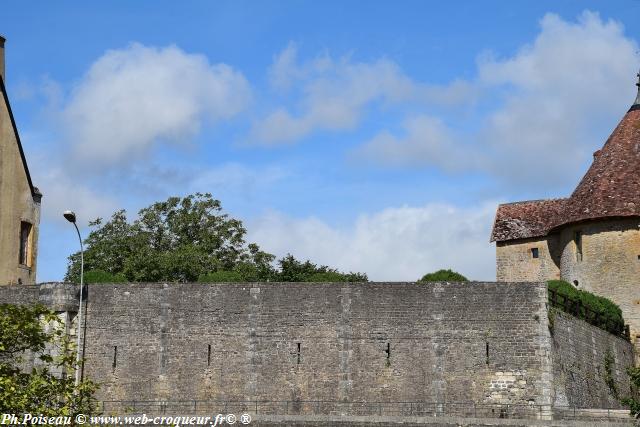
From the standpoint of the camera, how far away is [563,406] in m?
36.8

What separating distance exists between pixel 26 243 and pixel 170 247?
2047 cm

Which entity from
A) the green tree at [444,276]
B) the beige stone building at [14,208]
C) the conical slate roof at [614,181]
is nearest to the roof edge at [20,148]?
the beige stone building at [14,208]

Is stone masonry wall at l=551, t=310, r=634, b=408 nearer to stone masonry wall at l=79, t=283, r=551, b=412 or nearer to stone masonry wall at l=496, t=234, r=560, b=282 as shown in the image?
stone masonry wall at l=79, t=283, r=551, b=412

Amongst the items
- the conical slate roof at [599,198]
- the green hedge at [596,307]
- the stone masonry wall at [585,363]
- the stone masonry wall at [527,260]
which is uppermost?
the conical slate roof at [599,198]

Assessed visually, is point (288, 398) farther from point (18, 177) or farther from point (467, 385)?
point (18, 177)

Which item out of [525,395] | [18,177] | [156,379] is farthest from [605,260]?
[18,177]

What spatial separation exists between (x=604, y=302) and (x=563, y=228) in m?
4.74

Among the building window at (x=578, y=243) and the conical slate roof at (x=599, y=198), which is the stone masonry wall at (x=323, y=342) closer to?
the building window at (x=578, y=243)

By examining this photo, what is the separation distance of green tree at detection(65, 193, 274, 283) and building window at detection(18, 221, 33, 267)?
15503mm

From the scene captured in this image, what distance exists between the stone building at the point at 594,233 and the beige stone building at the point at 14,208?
65.7ft

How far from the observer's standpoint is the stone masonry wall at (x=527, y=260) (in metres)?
48.8

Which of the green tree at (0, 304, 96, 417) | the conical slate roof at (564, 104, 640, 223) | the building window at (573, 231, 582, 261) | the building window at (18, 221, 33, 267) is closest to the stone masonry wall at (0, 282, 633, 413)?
the building window at (18, 221, 33, 267)

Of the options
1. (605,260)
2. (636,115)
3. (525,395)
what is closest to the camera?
(525,395)

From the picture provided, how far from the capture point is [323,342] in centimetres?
3716
